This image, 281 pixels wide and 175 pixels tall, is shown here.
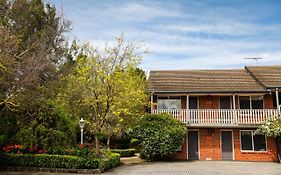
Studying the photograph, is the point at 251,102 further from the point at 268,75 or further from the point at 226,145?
the point at 226,145

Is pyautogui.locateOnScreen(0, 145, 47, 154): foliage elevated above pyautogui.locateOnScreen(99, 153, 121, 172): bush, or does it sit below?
above

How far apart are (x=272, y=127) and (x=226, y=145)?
4177 millimetres

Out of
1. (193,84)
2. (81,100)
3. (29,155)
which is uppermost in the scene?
(193,84)

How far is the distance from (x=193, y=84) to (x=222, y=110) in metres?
3.66

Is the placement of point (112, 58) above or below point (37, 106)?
above

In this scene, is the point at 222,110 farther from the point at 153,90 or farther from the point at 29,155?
the point at 29,155

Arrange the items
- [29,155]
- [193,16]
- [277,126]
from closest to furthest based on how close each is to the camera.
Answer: [193,16]
[29,155]
[277,126]

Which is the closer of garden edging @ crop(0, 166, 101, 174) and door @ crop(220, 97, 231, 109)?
garden edging @ crop(0, 166, 101, 174)

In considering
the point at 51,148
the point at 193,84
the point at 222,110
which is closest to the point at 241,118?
the point at 222,110

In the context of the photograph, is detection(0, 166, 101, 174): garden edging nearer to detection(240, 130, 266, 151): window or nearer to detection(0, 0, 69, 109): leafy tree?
detection(0, 0, 69, 109): leafy tree

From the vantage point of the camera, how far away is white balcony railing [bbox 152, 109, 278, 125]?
23.4 metres

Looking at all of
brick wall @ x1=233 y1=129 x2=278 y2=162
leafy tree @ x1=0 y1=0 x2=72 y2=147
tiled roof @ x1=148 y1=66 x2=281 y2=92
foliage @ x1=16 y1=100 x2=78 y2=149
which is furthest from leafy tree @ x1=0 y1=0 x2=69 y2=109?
brick wall @ x1=233 y1=129 x2=278 y2=162

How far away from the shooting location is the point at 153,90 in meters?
24.6

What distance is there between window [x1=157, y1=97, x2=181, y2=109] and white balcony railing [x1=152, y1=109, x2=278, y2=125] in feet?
3.99
